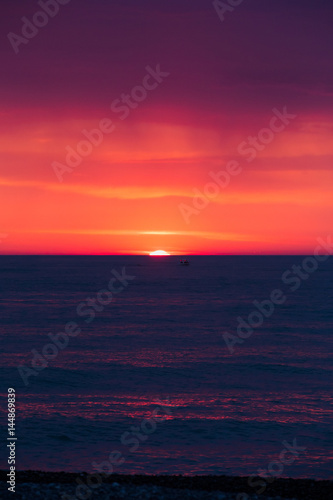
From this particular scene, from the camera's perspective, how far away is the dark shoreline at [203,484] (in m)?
12.7

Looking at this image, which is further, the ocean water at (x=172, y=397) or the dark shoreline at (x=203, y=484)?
the ocean water at (x=172, y=397)

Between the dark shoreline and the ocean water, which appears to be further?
the ocean water

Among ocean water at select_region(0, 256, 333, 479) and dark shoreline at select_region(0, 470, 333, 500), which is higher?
ocean water at select_region(0, 256, 333, 479)

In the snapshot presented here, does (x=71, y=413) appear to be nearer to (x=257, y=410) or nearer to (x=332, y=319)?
(x=257, y=410)

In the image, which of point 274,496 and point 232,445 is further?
point 232,445

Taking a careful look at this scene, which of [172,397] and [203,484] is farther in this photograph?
[172,397]

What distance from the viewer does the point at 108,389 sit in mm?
27156

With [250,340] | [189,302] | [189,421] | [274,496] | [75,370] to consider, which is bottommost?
[274,496]

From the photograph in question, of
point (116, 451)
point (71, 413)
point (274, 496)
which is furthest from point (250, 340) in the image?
point (274, 496)

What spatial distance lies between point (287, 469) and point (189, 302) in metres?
64.6

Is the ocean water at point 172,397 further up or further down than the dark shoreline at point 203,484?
further up

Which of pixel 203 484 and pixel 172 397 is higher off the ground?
pixel 172 397

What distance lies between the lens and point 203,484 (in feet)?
44.3

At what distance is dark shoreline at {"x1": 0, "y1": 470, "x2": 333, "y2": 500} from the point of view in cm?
1272
